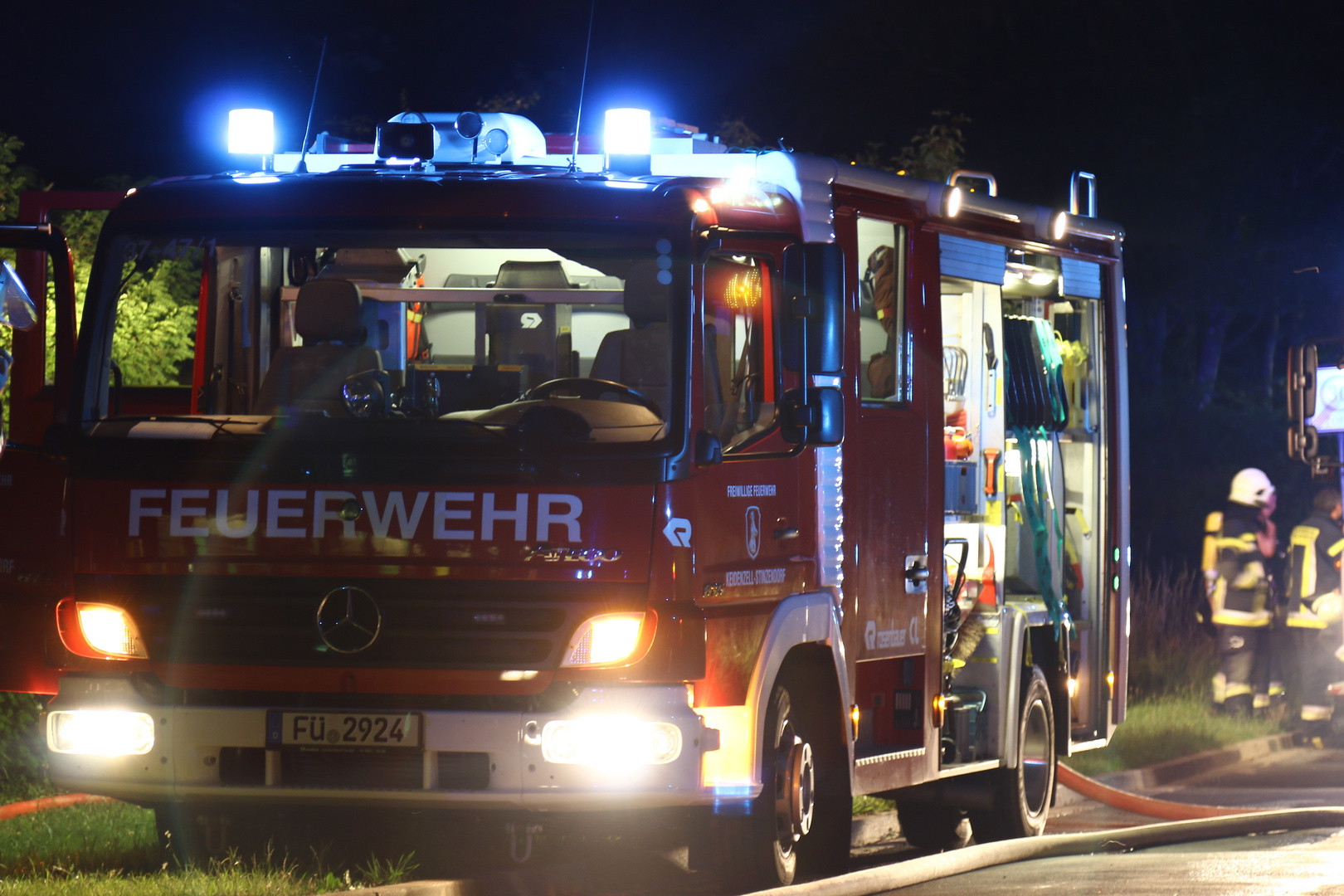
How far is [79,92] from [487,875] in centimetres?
3120

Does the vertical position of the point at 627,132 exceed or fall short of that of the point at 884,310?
it exceeds it

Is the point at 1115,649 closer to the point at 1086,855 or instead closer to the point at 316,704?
the point at 1086,855

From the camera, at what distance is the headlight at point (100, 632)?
654 centimetres

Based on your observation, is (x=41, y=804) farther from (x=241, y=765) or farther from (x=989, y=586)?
(x=989, y=586)

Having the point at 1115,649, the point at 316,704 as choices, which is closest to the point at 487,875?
the point at 316,704

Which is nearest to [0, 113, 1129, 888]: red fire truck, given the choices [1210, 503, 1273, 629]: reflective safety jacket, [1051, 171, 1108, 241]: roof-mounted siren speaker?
[1051, 171, 1108, 241]: roof-mounted siren speaker

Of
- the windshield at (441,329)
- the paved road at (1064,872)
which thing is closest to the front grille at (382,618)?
the windshield at (441,329)

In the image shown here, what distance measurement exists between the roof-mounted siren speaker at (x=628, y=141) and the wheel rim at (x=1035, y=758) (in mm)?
3887

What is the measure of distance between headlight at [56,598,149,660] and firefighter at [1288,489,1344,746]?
412 inches

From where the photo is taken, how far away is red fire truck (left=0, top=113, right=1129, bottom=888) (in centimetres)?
630

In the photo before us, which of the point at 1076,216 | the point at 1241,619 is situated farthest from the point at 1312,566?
the point at 1076,216

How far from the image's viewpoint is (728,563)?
6656mm

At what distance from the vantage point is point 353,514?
6.39 metres

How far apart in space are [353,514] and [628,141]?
6.03 feet
